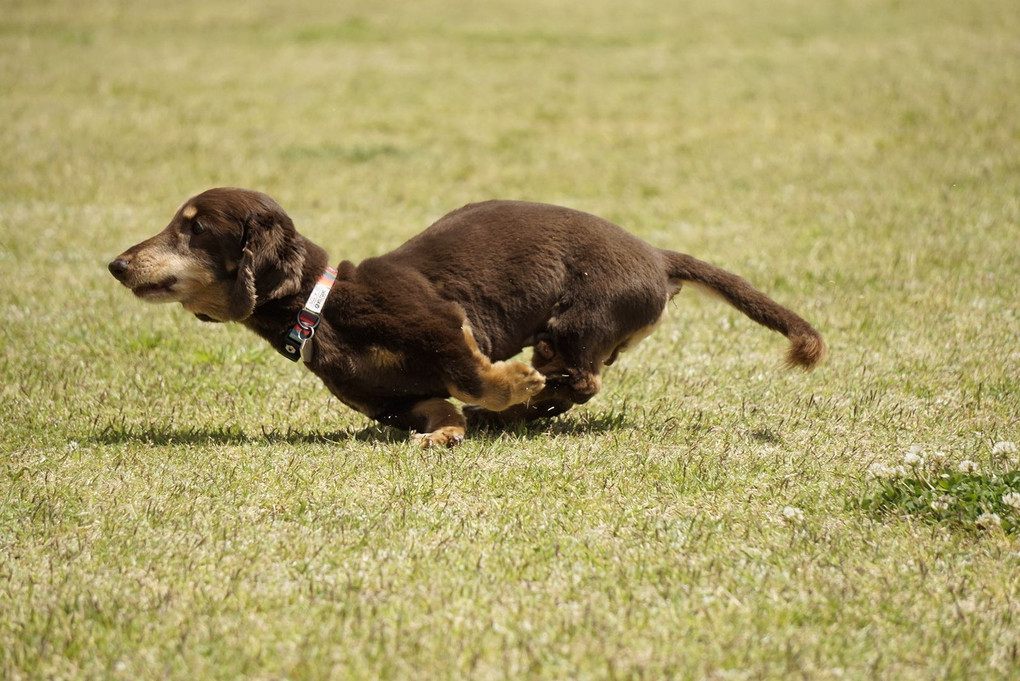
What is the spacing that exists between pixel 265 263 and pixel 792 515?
2798 millimetres

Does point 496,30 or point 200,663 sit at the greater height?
point 496,30

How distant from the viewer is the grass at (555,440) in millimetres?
3967

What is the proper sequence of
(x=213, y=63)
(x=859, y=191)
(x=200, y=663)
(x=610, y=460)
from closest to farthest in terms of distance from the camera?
(x=200, y=663) < (x=610, y=460) < (x=859, y=191) < (x=213, y=63)

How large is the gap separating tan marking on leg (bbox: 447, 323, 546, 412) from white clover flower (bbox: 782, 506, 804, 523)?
145 cm

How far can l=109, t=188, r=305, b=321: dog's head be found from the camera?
5727mm

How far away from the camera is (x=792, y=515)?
4.92 meters

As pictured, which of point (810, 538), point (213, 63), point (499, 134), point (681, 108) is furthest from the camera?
point (213, 63)

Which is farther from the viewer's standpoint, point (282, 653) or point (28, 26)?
point (28, 26)

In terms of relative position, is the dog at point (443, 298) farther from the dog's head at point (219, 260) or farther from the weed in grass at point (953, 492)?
the weed in grass at point (953, 492)

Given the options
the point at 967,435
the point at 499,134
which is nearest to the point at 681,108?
the point at 499,134

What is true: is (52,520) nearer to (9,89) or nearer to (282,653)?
(282,653)

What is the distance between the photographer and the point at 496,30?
2509cm

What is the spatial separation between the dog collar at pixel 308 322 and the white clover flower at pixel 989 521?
10.5 feet

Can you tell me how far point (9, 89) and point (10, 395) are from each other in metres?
13.9
